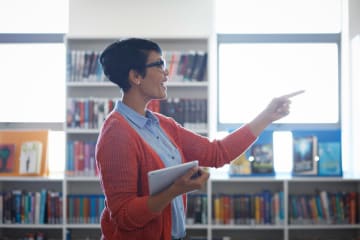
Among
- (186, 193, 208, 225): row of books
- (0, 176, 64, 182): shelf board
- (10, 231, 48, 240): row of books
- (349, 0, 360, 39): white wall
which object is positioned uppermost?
(349, 0, 360, 39): white wall

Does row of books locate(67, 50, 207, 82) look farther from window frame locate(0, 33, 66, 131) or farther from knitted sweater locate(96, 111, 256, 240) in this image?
knitted sweater locate(96, 111, 256, 240)

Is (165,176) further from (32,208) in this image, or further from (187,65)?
(32,208)

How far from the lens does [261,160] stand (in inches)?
139

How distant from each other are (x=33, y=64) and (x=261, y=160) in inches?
88.7

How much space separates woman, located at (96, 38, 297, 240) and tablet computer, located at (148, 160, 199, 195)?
0.05 ft

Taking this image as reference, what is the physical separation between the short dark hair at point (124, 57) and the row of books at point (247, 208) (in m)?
2.29

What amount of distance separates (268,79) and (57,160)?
2.07m

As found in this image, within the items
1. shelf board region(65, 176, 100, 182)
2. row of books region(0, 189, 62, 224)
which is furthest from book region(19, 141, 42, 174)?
shelf board region(65, 176, 100, 182)

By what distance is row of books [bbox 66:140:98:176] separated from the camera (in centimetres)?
349

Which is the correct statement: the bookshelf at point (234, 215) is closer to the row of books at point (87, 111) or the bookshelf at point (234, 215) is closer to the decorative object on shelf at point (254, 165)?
the decorative object on shelf at point (254, 165)

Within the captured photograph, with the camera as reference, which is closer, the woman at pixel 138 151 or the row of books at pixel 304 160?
the woman at pixel 138 151

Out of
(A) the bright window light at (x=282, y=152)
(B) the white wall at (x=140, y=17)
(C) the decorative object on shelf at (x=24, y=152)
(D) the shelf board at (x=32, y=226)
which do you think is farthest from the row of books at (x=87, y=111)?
(A) the bright window light at (x=282, y=152)

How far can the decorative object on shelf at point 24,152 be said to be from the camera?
357cm

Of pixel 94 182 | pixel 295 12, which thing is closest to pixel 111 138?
pixel 94 182
